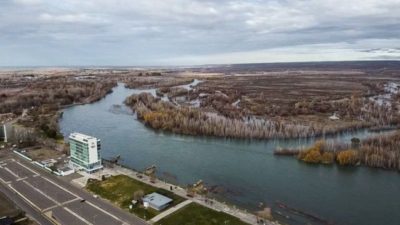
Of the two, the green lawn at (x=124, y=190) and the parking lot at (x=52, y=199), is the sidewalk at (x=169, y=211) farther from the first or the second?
the parking lot at (x=52, y=199)

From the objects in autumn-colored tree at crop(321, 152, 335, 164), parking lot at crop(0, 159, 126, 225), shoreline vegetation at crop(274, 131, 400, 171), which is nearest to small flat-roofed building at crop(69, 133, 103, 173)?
parking lot at crop(0, 159, 126, 225)

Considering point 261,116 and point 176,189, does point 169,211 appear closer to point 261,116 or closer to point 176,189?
point 176,189

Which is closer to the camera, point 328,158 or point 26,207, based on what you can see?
point 26,207

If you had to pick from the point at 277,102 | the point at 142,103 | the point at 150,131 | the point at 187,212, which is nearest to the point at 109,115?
the point at 142,103

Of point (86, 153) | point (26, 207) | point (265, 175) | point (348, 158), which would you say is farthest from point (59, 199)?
point (348, 158)

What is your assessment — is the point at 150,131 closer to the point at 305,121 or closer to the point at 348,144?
the point at 305,121

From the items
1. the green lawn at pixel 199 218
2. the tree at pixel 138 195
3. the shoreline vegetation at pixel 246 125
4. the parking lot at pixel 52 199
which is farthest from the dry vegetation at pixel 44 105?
the green lawn at pixel 199 218
